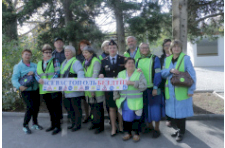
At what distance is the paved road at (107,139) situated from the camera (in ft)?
13.0

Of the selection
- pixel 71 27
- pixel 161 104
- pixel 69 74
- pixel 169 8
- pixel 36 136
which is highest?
pixel 169 8

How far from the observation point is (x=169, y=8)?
24.6ft

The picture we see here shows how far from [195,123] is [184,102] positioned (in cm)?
145

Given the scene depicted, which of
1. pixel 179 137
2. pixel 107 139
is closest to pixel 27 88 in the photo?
pixel 107 139

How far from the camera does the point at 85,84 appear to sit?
4176 mm

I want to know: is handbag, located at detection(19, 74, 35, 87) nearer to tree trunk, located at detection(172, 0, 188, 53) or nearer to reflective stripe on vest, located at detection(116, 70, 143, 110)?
reflective stripe on vest, located at detection(116, 70, 143, 110)

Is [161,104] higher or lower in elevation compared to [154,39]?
lower

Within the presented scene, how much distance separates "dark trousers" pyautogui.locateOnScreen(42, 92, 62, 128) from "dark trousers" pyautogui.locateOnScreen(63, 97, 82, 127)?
189 mm

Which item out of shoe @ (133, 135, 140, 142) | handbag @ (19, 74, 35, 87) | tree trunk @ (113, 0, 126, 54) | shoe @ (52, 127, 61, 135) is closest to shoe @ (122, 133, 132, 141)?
shoe @ (133, 135, 140, 142)

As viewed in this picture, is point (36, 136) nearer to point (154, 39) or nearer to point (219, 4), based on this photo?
point (154, 39)

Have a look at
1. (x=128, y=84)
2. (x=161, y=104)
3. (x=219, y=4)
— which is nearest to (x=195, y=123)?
(x=161, y=104)

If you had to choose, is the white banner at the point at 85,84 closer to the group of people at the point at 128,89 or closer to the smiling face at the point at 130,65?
the group of people at the point at 128,89

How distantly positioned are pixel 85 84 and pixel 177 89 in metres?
1.78

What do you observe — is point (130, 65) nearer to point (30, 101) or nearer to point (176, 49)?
point (176, 49)
